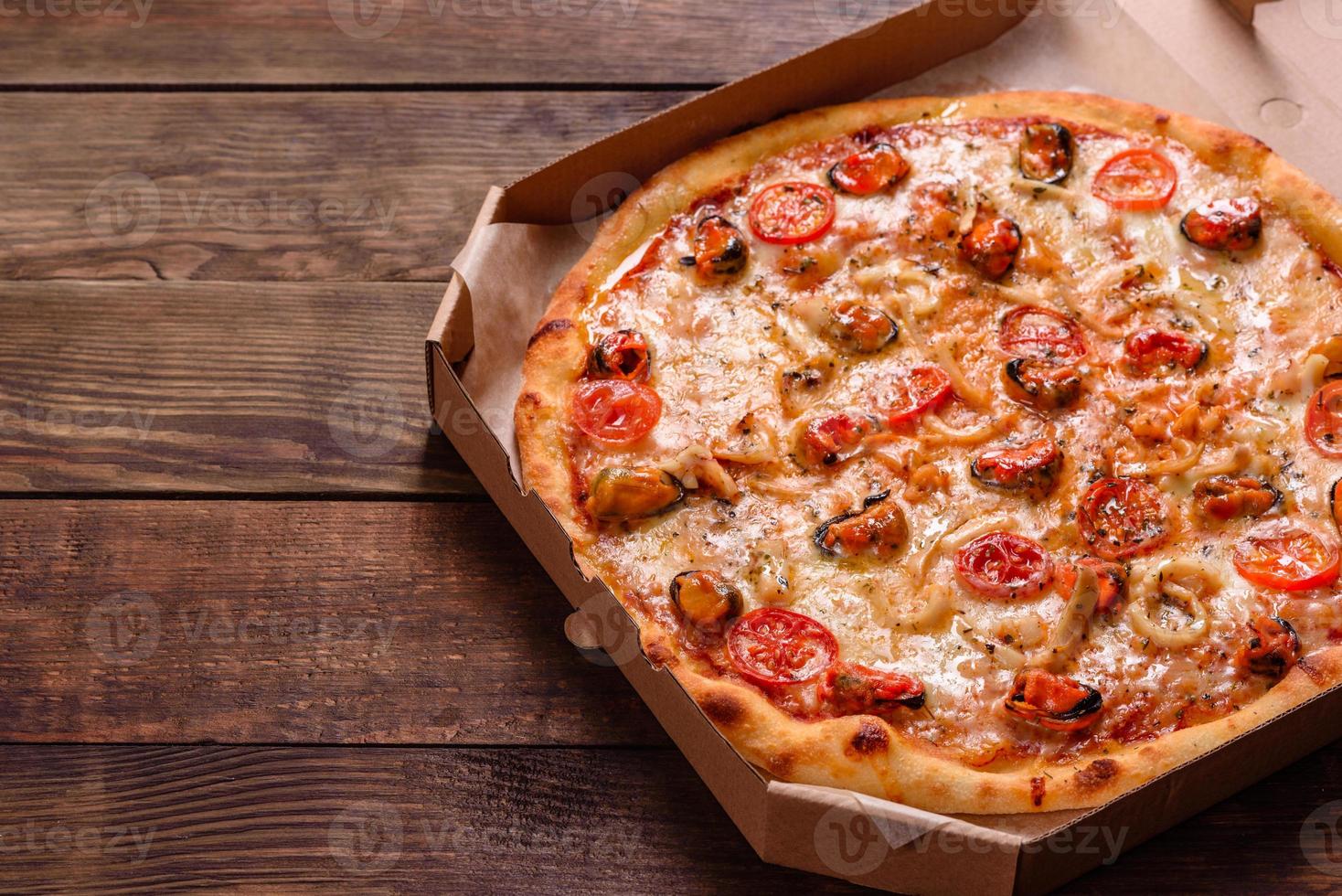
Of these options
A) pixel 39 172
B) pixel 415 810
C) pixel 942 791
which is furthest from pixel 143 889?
pixel 39 172

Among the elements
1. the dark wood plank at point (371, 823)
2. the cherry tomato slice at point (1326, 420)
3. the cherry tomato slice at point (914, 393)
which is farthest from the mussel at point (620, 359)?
the cherry tomato slice at point (1326, 420)

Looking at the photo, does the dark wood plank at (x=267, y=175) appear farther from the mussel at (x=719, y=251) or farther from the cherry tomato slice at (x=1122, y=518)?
the cherry tomato slice at (x=1122, y=518)

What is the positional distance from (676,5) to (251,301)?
217 centimetres

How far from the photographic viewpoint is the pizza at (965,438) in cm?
385

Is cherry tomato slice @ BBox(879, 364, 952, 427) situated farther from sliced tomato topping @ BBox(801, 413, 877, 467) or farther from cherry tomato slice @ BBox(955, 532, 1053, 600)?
cherry tomato slice @ BBox(955, 532, 1053, 600)

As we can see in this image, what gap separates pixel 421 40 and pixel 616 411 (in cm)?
234

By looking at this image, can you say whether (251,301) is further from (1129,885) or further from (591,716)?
(1129,885)

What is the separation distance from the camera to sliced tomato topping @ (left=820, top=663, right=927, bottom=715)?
12.6 feet

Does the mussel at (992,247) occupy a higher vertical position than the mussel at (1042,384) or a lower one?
higher

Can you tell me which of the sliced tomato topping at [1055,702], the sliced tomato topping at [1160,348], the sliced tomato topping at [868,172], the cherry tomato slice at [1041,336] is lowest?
the sliced tomato topping at [1055,702]

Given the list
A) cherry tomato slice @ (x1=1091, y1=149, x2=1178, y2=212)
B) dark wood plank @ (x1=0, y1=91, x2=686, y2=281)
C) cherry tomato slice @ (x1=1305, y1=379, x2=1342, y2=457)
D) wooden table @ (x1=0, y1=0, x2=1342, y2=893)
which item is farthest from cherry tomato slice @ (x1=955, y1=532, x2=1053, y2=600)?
dark wood plank @ (x1=0, y1=91, x2=686, y2=281)

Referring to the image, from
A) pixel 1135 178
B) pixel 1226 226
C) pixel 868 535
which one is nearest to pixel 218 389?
pixel 868 535

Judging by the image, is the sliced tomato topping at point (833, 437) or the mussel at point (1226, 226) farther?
the mussel at point (1226, 226)

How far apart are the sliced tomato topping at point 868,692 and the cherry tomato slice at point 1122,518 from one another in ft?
2.31
